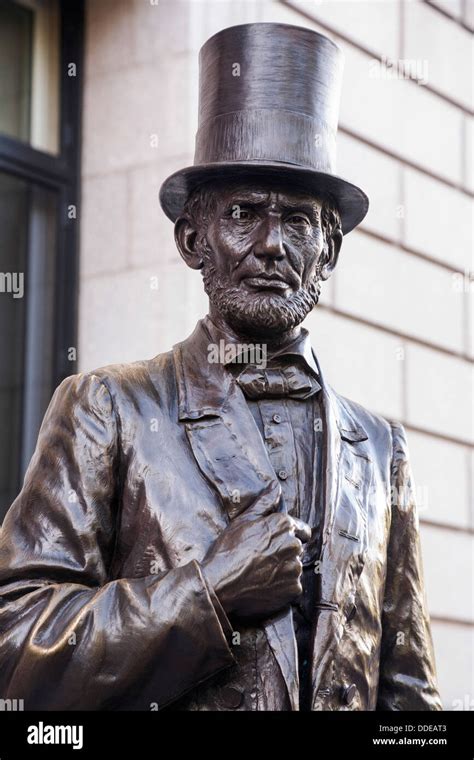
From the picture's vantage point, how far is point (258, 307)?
458 cm

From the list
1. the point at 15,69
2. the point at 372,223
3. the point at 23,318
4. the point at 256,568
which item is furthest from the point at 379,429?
the point at 372,223

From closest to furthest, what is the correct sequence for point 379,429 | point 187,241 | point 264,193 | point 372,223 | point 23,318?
point 264,193, point 187,241, point 379,429, point 23,318, point 372,223

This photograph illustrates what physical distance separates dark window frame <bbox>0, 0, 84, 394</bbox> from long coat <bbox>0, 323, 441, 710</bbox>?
170 inches

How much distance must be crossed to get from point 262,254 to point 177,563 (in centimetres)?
87

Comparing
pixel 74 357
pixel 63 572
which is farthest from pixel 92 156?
pixel 63 572

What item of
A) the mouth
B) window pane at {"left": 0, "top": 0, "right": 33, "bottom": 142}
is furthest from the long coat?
window pane at {"left": 0, "top": 0, "right": 33, "bottom": 142}

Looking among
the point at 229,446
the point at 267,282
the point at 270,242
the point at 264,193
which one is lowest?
the point at 229,446

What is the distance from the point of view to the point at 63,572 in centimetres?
436

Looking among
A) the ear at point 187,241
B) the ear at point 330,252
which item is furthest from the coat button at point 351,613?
the ear at point 187,241

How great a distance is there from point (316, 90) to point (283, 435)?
38.9 inches

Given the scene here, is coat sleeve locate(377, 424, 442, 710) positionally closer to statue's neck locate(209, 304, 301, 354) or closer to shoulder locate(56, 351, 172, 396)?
statue's neck locate(209, 304, 301, 354)

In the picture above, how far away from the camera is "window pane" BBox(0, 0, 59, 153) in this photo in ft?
30.5

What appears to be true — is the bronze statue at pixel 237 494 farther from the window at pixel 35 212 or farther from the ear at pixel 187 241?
the window at pixel 35 212

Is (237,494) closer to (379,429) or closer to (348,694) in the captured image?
(348,694)
